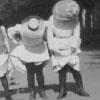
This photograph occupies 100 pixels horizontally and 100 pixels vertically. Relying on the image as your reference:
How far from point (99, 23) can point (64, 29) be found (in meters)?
30.8

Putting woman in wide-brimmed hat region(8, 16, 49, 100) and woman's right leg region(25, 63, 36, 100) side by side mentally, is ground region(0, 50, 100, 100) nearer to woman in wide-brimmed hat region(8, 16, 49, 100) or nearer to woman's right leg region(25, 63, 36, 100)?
woman's right leg region(25, 63, 36, 100)

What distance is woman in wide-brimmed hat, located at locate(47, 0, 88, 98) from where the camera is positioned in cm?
895

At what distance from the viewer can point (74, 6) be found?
29.3 ft

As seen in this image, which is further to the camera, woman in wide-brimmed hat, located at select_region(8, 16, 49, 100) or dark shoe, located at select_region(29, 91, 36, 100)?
dark shoe, located at select_region(29, 91, 36, 100)

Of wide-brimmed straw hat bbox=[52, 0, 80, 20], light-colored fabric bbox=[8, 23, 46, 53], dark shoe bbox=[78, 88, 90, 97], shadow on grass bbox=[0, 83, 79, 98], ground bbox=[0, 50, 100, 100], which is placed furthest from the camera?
shadow on grass bbox=[0, 83, 79, 98]

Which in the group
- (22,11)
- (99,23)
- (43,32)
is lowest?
(99,23)

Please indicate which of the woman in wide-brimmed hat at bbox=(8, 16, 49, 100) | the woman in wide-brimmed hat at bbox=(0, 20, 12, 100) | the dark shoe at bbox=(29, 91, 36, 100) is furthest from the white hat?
the dark shoe at bbox=(29, 91, 36, 100)

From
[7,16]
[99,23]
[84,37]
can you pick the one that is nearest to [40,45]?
[84,37]

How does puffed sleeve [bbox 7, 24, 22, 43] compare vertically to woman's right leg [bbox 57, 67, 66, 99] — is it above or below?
above

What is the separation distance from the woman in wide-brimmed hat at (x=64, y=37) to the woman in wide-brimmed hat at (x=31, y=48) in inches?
8.3

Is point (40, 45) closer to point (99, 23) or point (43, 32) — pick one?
point (43, 32)

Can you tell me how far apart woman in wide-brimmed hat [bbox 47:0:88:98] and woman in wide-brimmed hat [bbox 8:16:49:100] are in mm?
212

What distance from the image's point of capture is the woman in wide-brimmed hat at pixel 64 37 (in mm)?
8950

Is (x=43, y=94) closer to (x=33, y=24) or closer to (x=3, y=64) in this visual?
(x=3, y=64)
